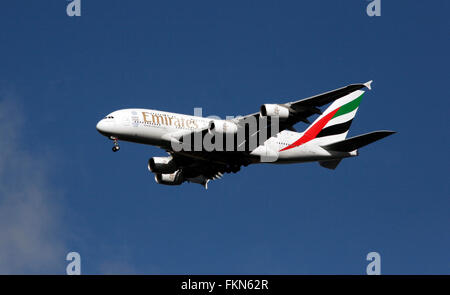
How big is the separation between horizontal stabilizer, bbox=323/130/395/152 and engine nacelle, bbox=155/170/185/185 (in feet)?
36.6

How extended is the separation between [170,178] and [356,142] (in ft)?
47.7

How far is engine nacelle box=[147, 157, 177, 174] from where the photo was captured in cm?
5191

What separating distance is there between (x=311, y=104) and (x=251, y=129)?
544cm

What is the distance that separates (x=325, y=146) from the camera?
51.5 m

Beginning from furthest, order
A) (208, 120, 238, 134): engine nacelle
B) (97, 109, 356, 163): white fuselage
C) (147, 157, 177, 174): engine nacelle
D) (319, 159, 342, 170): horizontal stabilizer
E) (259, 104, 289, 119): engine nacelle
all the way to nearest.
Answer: (319, 159, 342, 170): horizontal stabilizer
(147, 157, 177, 174): engine nacelle
(97, 109, 356, 163): white fuselage
(208, 120, 238, 134): engine nacelle
(259, 104, 289, 119): engine nacelle

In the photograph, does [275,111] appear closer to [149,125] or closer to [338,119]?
[149,125]

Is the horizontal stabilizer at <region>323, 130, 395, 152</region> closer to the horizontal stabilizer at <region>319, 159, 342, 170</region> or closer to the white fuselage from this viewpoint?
the horizontal stabilizer at <region>319, 159, 342, 170</region>

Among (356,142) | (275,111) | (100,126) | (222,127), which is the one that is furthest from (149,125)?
(356,142)

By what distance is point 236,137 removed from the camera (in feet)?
157

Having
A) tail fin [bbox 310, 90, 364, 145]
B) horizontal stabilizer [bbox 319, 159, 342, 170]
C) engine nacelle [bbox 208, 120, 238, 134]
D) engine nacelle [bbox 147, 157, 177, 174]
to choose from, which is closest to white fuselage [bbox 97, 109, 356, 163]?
engine nacelle [bbox 208, 120, 238, 134]

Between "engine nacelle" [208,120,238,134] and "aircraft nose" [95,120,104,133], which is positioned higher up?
"aircraft nose" [95,120,104,133]
